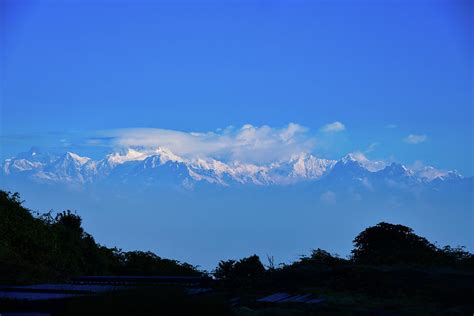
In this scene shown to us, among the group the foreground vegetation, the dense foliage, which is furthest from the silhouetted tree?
the dense foliage

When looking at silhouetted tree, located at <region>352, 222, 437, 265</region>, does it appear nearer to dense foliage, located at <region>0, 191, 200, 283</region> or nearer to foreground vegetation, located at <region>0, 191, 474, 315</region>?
foreground vegetation, located at <region>0, 191, 474, 315</region>

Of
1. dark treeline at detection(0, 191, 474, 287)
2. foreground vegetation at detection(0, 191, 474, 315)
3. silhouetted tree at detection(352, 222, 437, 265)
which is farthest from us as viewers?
silhouetted tree at detection(352, 222, 437, 265)

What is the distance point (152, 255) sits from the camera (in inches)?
1700

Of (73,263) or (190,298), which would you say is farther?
(73,263)

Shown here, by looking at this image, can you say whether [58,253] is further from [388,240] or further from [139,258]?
[388,240]

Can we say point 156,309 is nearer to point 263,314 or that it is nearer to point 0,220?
point 263,314

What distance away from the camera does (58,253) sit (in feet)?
121

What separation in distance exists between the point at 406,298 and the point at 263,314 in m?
3.84

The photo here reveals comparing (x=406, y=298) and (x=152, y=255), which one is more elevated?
(x=152, y=255)

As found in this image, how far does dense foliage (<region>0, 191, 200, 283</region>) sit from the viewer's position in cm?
3192

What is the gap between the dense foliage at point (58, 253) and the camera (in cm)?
3192

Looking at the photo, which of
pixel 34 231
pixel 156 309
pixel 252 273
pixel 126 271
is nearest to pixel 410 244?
pixel 252 273

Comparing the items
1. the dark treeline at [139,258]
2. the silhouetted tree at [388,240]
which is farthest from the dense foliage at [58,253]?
the silhouetted tree at [388,240]

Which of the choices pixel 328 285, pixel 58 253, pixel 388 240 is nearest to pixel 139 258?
pixel 58 253
